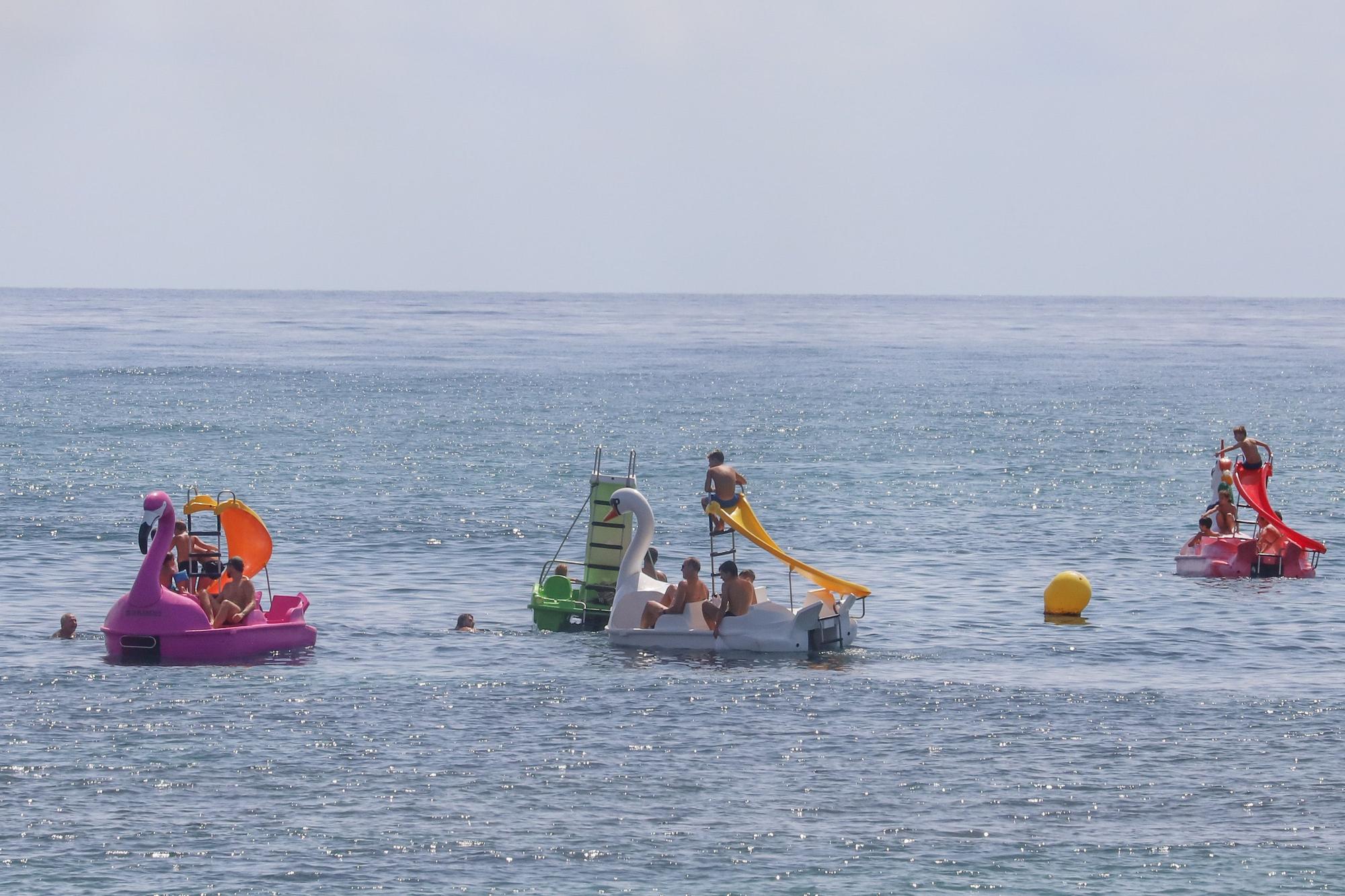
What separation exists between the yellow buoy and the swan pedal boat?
4713mm

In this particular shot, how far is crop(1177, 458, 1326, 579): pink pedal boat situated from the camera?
115 feet

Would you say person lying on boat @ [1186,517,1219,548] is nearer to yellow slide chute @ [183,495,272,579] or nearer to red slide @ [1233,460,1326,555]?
red slide @ [1233,460,1326,555]

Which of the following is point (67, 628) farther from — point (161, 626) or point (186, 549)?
point (161, 626)

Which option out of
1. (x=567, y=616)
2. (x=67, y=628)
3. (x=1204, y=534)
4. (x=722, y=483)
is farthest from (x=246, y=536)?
(x=1204, y=534)

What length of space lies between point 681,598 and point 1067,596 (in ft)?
25.3

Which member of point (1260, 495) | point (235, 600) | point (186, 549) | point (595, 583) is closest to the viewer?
point (235, 600)

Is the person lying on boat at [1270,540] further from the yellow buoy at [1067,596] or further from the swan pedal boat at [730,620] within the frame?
the swan pedal boat at [730,620]

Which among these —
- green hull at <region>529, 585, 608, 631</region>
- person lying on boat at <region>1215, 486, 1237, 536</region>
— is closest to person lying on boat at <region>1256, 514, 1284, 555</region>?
person lying on boat at <region>1215, 486, 1237, 536</region>

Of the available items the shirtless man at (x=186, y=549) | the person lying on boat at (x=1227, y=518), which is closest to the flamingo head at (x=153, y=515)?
the shirtless man at (x=186, y=549)

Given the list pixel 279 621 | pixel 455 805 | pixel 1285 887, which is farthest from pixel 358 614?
pixel 1285 887

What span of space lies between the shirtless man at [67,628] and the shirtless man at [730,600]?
9897 mm

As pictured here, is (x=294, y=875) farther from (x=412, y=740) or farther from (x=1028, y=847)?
(x=1028, y=847)

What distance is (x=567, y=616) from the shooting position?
95.1ft

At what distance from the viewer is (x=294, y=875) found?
16.5 metres
